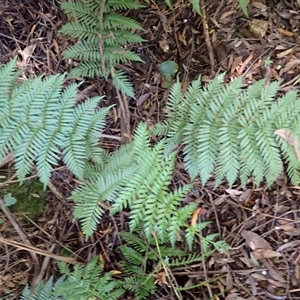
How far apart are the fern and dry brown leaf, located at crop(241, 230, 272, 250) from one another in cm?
92

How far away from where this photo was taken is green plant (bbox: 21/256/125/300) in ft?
7.34

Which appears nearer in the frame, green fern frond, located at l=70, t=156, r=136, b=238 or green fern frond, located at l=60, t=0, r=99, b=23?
green fern frond, located at l=70, t=156, r=136, b=238

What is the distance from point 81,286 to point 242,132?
3.52ft

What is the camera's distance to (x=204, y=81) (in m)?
2.62

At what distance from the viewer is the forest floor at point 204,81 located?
7.95 feet

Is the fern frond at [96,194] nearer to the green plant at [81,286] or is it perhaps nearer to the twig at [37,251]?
the green plant at [81,286]

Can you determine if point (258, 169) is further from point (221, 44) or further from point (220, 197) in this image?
point (221, 44)

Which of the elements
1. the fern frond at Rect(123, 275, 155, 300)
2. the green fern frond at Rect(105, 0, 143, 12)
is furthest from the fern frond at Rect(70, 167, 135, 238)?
the green fern frond at Rect(105, 0, 143, 12)

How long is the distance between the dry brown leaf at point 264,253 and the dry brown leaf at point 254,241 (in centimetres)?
2

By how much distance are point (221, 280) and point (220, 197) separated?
0.44 meters

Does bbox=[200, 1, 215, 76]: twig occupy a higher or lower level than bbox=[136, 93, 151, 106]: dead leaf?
higher

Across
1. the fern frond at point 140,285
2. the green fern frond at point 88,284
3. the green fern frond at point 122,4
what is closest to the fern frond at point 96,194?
the green fern frond at point 88,284

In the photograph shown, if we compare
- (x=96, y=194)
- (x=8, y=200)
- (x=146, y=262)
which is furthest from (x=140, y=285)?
(x=8, y=200)

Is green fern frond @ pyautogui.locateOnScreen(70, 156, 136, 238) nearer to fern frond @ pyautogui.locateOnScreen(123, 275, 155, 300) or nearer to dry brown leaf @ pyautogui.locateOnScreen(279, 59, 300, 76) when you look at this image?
fern frond @ pyautogui.locateOnScreen(123, 275, 155, 300)
